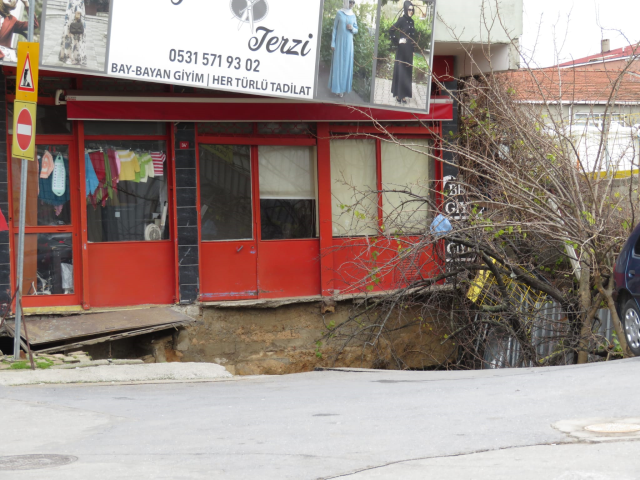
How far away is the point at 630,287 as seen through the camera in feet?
29.1

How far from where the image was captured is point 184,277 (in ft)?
39.8

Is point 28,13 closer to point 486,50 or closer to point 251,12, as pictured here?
point 251,12

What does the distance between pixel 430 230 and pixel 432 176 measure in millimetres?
2710

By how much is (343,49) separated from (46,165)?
15.8ft

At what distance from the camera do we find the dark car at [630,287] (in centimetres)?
879

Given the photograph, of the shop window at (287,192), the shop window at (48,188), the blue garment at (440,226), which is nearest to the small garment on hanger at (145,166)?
the shop window at (48,188)

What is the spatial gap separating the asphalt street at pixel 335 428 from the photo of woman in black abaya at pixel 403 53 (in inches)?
200

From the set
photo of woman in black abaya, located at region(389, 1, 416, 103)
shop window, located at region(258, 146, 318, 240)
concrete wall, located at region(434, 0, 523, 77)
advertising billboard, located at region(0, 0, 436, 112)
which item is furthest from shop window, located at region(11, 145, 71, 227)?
concrete wall, located at region(434, 0, 523, 77)

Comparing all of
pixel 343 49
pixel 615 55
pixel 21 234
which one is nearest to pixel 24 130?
pixel 21 234

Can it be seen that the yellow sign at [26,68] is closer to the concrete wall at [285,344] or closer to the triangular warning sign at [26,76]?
the triangular warning sign at [26,76]

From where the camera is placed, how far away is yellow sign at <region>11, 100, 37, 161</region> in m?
8.70

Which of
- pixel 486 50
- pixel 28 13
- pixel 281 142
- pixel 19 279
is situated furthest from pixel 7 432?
pixel 486 50

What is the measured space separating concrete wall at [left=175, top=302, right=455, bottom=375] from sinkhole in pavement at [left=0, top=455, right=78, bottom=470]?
662cm

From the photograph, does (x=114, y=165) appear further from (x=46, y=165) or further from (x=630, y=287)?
(x=630, y=287)
